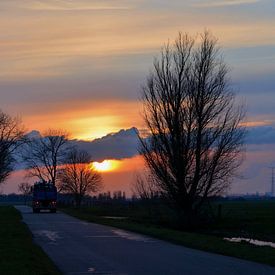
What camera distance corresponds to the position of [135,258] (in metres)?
19.8

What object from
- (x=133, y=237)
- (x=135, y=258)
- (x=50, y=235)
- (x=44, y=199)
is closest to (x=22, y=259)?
(x=135, y=258)

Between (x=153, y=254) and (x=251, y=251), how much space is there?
346 centimetres

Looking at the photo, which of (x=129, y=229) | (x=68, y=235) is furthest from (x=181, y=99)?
(x=68, y=235)

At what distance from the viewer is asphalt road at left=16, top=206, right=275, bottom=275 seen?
656 inches

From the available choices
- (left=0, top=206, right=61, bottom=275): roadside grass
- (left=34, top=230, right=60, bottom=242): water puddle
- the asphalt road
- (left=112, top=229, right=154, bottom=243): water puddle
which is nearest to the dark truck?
(left=34, top=230, right=60, bottom=242): water puddle

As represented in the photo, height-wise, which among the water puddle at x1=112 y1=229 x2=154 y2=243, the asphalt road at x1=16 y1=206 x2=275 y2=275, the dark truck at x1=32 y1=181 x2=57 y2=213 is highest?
the dark truck at x1=32 y1=181 x2=57 y2=213

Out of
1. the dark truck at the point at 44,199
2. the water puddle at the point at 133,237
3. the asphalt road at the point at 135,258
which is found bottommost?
the asphalt road at the point at 135,258

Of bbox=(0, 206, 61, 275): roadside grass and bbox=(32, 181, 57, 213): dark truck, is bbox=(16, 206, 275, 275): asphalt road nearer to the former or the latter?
bbox=(0, 206, 61, 275): roadside grass

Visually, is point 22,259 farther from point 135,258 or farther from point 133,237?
point 133,237

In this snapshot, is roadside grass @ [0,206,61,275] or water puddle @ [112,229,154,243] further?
water puddle @ [112,229,154,243]

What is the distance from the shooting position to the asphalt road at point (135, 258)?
16.7 metres

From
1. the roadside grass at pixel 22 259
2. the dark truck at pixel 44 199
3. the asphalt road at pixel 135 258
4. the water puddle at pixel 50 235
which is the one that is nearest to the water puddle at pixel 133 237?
the asphalt road at pixel 135 258

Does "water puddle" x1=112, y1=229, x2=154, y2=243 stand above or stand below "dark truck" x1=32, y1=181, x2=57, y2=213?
below

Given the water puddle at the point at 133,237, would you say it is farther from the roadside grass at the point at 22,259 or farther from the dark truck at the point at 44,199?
the dark truck at the point at 44,199
